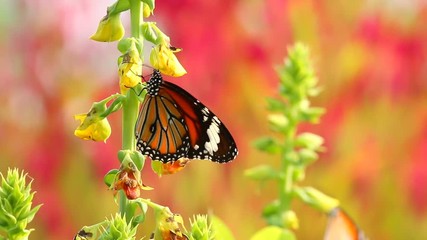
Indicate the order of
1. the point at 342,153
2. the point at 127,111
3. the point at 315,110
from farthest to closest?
the point at 342,153 < the point at 315,110 < the point at 127,111

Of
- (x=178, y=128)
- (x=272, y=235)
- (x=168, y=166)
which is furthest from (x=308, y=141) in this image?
(x=168, y=166)

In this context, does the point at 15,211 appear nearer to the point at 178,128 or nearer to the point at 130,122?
the point at 130,122

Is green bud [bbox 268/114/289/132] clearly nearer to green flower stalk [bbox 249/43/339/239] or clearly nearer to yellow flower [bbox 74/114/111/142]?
green flower stalk [bbox 249/43/339/239]

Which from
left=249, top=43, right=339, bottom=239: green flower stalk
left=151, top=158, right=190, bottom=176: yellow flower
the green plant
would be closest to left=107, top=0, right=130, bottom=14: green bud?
the green plant

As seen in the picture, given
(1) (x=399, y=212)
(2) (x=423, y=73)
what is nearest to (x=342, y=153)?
(1) (x=399, y=212)

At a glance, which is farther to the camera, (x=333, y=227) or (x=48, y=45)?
(x=48, y=45)

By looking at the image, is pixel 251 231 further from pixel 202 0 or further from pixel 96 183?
pixel 202 0

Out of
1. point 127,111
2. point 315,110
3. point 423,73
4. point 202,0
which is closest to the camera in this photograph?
point 127,111

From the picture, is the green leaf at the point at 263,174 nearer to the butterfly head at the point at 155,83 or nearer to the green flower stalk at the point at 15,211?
the butterfly head at the point at 155,83
